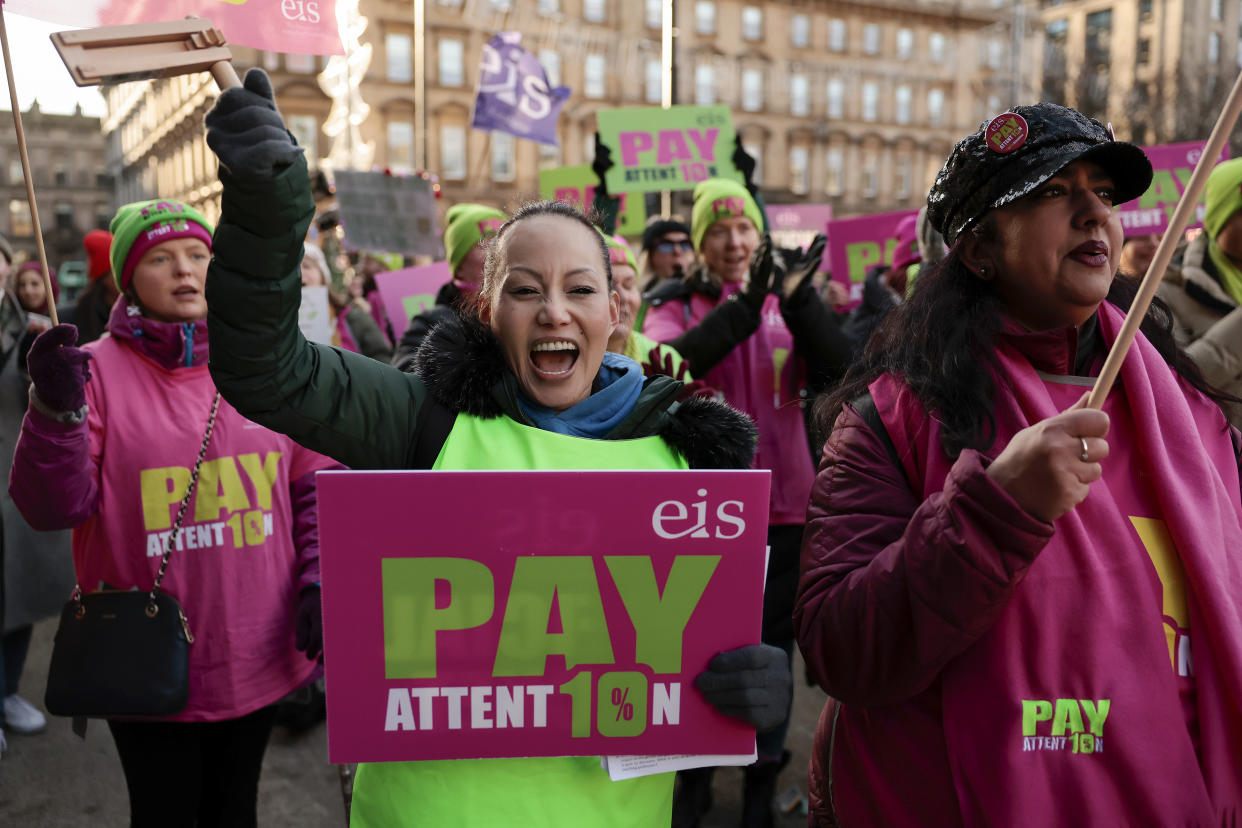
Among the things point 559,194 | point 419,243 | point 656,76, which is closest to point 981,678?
point 419,243

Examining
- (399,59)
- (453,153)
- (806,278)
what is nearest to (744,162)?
(806,278)

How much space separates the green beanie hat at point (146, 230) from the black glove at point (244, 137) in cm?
149

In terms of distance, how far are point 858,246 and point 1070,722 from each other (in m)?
6.22

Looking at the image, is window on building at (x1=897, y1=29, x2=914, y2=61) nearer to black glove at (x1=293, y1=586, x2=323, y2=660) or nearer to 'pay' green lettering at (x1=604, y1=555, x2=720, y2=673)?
black glove at (x1=293, y1=586, x2=323, y2=660)

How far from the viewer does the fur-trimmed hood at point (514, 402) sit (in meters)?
1.67

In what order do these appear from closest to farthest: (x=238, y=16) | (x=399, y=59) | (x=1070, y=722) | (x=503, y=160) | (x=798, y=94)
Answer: (x=1070, y=722) < (x=238, y=16) < (x=399, y=59) < (x=503, y=160) < (x=798, y=94)

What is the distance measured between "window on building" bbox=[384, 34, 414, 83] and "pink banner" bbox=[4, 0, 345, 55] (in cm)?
3793

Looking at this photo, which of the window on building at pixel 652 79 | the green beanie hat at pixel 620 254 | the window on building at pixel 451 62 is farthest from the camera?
the window on building at pixel 652 79

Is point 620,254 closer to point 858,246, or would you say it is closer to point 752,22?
point 858,246

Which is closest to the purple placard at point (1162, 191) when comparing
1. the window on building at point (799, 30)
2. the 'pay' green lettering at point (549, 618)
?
the 'pay' green lettering at point (549, 618)

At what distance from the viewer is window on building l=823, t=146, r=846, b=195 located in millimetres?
45250

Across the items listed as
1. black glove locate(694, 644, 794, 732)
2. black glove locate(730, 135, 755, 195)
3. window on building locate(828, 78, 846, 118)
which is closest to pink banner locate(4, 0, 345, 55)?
black glove locate(694, 644, 794, 732)

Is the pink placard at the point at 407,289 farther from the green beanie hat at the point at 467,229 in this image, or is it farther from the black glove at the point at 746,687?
the black glove at the point at 746,687

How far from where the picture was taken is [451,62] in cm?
3816
